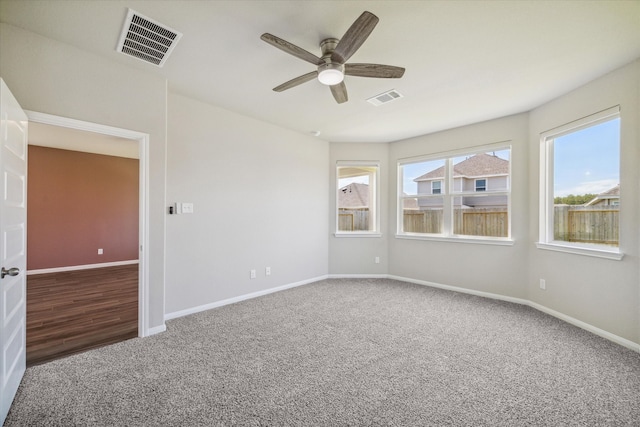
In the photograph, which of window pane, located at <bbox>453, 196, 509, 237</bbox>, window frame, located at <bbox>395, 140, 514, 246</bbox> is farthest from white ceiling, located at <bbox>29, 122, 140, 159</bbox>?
window pane, located at <bbox>453, 196, 509, 237</bbox>

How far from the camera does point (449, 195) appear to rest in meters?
4.67

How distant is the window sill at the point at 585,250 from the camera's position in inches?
108

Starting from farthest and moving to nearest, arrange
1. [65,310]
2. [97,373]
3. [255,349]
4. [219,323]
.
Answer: [65,310] → [219,323] → [255,349] → [97,373]

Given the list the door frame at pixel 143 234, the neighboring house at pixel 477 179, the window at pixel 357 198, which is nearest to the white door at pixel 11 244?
the door frame at pixel 143 234

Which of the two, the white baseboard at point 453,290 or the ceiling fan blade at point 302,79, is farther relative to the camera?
the white baseboard at point 453,290

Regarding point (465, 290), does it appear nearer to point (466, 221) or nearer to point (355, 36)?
point (466, 221)

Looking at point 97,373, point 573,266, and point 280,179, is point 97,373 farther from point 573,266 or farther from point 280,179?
point 573,266

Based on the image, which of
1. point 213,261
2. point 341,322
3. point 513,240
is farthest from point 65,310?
point 513,240

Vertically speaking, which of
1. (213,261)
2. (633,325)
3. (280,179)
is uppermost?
(280,179)

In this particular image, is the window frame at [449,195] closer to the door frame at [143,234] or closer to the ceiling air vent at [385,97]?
the ceiling air vent at [385,97]

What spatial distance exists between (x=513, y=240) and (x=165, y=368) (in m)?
4.41

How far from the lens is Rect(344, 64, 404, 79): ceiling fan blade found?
217 centimetres

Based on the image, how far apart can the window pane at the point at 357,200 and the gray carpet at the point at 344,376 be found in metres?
2.38

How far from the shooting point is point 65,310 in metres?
3.51
